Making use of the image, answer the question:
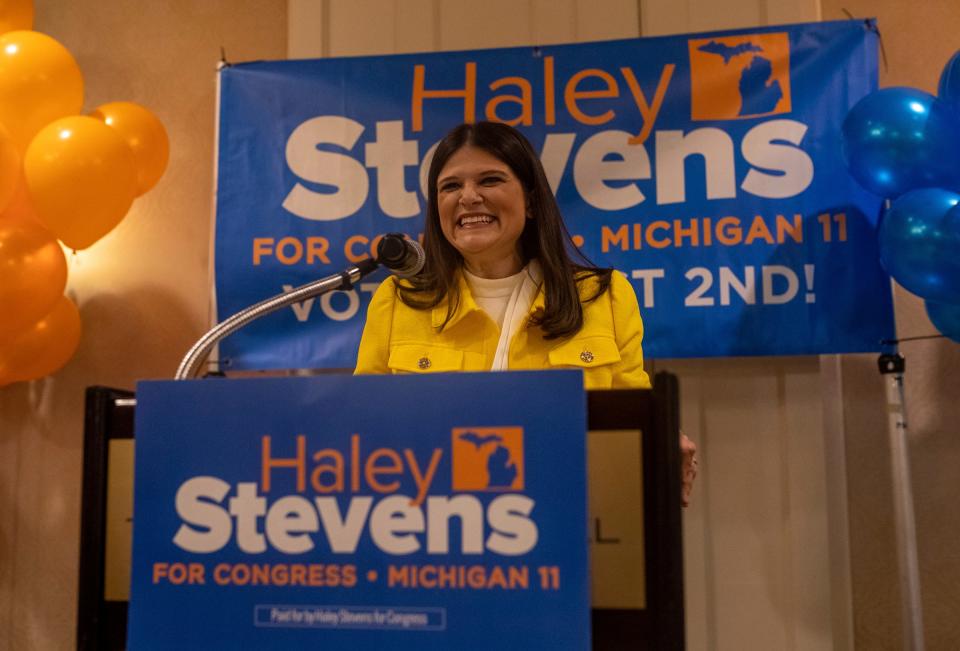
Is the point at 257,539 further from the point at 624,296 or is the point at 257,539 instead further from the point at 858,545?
the point at 858,545

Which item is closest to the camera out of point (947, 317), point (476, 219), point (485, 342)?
point (485, 342)

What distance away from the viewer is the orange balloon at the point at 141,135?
255cm

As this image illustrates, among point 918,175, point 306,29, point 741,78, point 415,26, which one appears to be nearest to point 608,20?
point 741,78

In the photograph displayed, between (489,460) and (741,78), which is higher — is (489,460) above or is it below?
below

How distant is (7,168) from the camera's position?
2.31 meters

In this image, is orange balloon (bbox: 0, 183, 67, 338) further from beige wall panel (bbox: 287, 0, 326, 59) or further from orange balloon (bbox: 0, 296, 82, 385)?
beige wall panel (bbox: 287, 0, 326, 59)

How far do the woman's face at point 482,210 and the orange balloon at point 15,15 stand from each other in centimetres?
154

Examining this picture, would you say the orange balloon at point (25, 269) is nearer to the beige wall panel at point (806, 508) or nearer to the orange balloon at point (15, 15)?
the orange balloon at point (15, 15)

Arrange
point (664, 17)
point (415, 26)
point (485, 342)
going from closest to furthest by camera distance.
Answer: point (485, 342) < point (664, 17) < point (415, 26)

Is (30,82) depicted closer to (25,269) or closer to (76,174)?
(76,174)

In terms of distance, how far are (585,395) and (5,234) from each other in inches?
74.4

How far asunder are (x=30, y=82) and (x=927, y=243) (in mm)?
2188

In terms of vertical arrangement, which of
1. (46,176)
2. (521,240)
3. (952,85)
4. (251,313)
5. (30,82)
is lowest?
(251,313)

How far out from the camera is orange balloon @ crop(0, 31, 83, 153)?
2393mm
